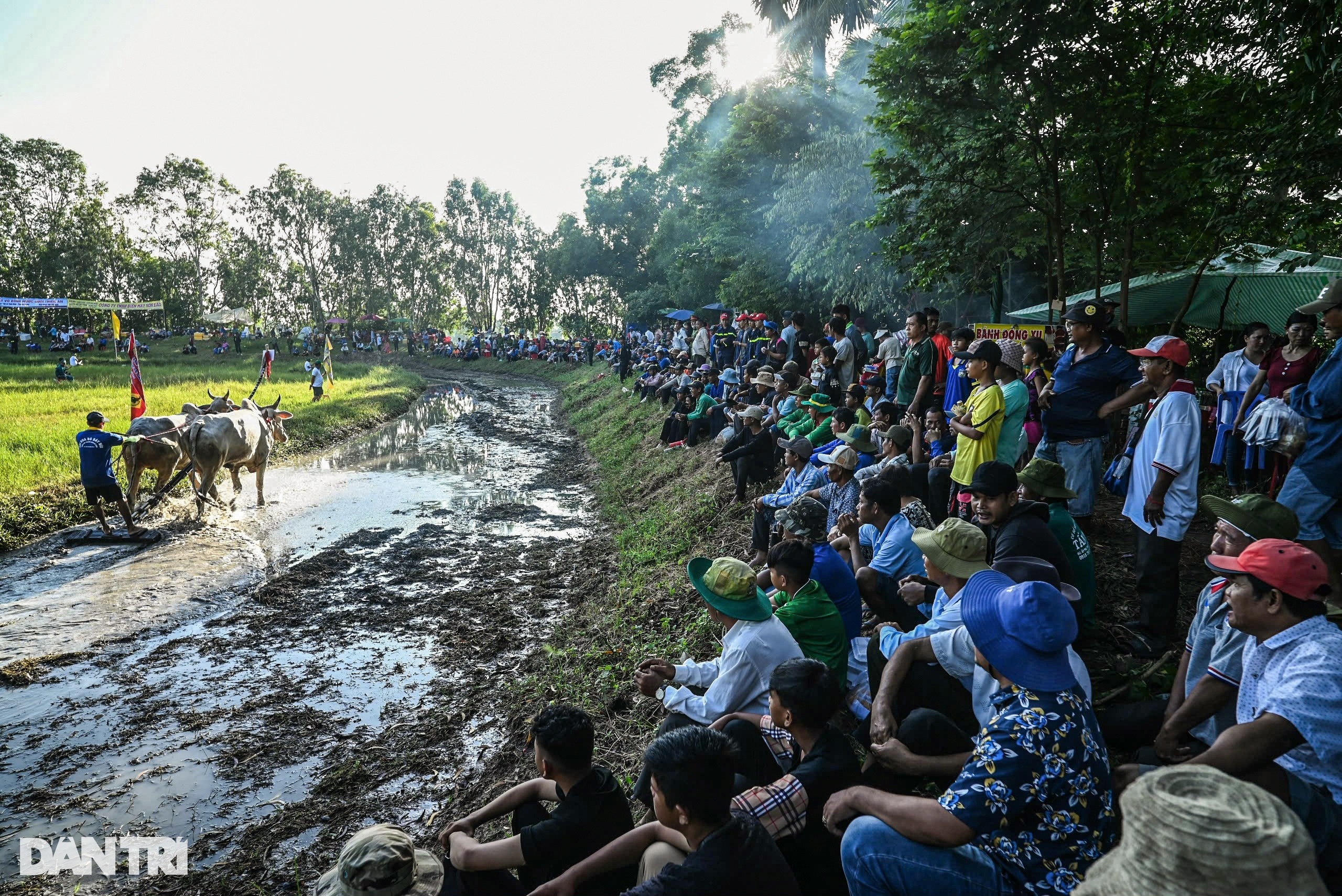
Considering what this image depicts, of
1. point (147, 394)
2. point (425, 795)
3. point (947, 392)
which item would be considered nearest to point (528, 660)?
point (425, 795)

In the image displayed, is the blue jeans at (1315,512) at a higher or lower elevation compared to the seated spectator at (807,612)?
higher

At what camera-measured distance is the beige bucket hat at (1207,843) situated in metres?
1.20

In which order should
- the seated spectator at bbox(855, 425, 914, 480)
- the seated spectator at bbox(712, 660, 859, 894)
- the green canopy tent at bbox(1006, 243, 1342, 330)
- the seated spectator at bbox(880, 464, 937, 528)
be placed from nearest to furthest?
the seated spectator at bbox(712, 660, 859, 894) → the seated spectator at bbox(880, 464, 937, 528) → the seated spectator at bbox(855, 425, 914, 480) → the green canopy tent at bbox(1006, 243, 1342, 330)

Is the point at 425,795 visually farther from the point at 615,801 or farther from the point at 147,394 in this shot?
the point at 147,394

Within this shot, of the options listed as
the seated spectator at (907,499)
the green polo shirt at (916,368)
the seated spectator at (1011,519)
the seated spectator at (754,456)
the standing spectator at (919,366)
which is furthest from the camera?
the seated spectator at (754,456)

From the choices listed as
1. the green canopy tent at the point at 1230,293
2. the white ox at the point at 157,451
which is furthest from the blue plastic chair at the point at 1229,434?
the white ox at the point at 157,451

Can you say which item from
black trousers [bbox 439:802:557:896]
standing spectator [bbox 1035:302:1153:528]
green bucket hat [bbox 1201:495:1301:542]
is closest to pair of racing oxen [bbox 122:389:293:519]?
black trousers [bbox 439:802:557:896]

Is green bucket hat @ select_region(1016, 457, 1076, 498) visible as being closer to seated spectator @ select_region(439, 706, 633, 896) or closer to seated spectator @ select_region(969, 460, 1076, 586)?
seated spectator @ select_region(969, 460, 1076, 586)

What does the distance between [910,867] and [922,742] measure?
667 millimetres

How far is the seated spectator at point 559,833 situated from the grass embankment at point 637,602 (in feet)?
5.29

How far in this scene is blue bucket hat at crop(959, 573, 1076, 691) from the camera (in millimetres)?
2383

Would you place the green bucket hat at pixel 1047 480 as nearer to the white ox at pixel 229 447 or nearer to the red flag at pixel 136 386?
the white ox at pixel 229 447

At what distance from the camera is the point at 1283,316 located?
10492 mm

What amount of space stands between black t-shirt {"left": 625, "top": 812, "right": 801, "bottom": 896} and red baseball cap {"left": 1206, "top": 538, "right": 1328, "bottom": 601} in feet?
6.33
